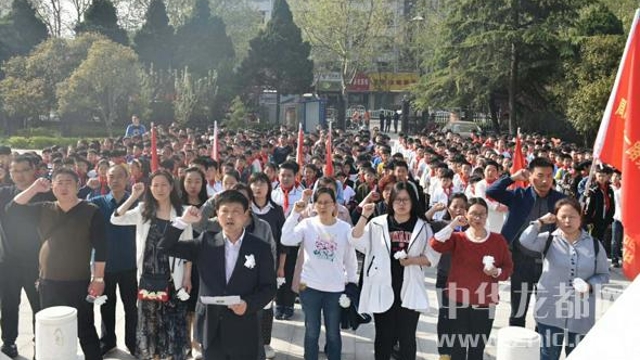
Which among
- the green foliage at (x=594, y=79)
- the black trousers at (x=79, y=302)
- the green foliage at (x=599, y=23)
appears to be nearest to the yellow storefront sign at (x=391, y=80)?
the green foliage at (x=599, y=23)

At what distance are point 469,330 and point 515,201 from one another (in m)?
1.54

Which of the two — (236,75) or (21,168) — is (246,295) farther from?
(236,75)

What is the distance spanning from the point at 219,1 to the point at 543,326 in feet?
133

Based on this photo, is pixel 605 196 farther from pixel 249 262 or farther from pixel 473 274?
pixel 249 262

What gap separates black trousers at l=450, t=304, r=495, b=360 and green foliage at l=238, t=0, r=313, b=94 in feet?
97.3

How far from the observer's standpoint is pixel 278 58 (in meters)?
33.4

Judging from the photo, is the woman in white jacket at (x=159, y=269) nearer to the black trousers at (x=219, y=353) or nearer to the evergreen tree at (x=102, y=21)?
the black trousers at (x=219, y=353)

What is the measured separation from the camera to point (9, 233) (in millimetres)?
5145

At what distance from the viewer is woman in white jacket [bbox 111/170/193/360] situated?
486 cm

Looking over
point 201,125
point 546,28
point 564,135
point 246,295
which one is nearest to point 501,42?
point 546,28

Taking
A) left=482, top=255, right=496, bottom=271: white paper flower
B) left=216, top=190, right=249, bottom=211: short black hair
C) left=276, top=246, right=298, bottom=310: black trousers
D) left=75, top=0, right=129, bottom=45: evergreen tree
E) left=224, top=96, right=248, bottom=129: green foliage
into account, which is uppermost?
left=75, top=0, right=129, bottom=45: evergreen tree

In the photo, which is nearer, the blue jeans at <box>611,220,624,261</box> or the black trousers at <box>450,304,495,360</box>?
the black trousers at <box>450,304,495,360</box>

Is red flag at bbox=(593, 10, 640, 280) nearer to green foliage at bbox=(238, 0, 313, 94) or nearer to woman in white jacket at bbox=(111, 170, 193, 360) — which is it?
woman in white jacket at bbox=(111, 170, 193, 360)

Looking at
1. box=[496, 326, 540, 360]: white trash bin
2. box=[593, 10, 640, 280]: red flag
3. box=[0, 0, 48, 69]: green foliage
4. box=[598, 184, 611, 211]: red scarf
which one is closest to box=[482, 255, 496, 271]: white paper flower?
box=[496, 326, 540, 360]: white trash bin
